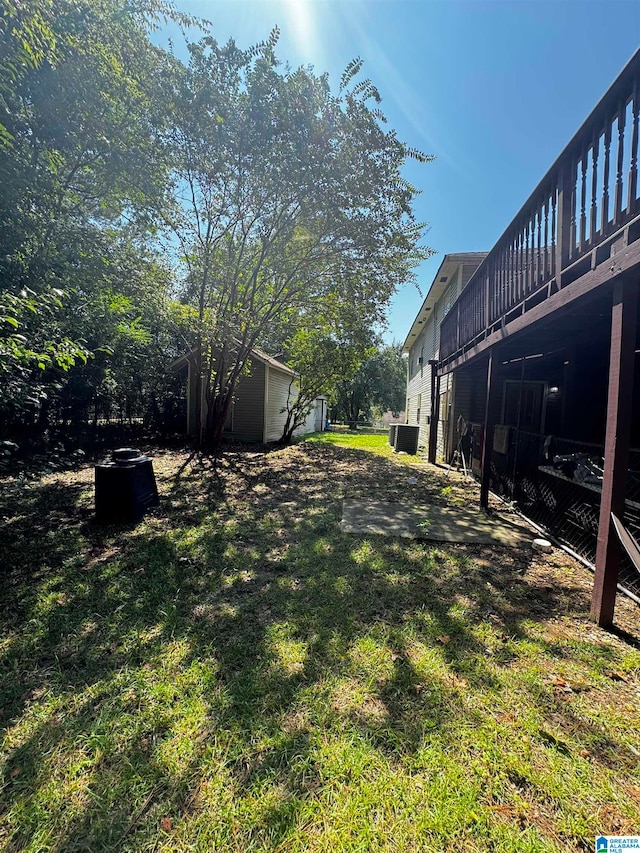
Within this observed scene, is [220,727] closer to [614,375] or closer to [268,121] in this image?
[614,375]

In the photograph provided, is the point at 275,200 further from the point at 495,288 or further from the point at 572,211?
the point at 572,211

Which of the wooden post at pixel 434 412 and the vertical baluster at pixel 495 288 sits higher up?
the vertical baluster at pixel 495 288

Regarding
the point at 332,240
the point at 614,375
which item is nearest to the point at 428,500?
the point at 614,375

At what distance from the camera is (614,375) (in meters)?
2.53

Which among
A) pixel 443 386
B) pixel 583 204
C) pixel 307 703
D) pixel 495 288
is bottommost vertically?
pixel 307 703

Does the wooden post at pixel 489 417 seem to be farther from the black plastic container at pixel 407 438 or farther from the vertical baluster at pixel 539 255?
the black plastic container at pixel 407 438

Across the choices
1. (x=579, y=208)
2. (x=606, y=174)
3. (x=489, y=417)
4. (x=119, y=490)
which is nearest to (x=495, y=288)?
(x=489, y=417)

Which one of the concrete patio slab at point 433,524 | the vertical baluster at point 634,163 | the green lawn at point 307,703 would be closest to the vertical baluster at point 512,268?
the vertical baluster at point 634,163

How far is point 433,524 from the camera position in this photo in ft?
15.9

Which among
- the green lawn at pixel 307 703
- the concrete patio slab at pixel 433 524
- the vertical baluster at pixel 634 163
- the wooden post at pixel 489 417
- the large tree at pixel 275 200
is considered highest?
the large tree at pixel 275 200

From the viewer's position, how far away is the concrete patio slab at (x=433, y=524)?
4379 mm

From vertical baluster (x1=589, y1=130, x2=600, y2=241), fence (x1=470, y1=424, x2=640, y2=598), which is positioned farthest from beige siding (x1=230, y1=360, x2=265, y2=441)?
vertical baluster (x1=589, y1=130, x2=600, y2=241)

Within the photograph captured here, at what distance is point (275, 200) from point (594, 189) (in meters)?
6.60

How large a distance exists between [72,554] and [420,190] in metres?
9.08
